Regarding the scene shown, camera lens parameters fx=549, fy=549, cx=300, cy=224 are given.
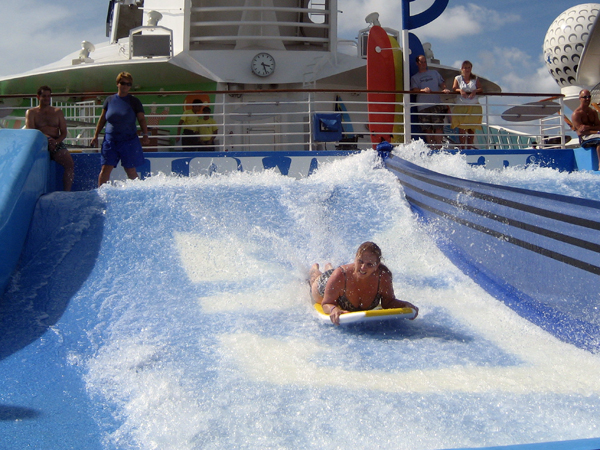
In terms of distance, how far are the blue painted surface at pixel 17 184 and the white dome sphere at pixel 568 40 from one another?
48.9ft

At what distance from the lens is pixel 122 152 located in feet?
22.0

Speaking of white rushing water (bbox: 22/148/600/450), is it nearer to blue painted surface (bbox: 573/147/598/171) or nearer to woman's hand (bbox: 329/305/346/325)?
woman's hand (bbox: 329/305/346/325)

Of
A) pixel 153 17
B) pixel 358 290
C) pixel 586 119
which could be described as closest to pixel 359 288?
pixel 358 290

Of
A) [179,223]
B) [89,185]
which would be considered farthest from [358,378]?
[89,185]

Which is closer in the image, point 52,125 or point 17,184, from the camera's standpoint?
point 17,184

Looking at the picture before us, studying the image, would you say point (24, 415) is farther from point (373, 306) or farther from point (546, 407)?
point (546, 407)

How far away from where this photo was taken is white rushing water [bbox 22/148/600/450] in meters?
2.56

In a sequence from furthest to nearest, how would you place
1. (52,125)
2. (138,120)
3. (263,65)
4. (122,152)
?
(263,65) < (52,125) < (122,152) < (138,120)

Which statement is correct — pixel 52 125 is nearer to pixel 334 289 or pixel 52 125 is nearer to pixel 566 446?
pixel 334 289

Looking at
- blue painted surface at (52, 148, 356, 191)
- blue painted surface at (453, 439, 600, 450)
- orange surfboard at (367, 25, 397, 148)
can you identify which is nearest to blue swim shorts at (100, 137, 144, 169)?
blue painted surface at (52, 148, 356, 191)

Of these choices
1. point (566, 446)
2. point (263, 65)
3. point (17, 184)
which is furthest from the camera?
point (263, 65)

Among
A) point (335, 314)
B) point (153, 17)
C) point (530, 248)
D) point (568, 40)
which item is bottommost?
point (335, 314)

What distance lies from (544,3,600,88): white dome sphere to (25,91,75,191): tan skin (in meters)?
14.4

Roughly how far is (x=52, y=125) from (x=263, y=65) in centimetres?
483
